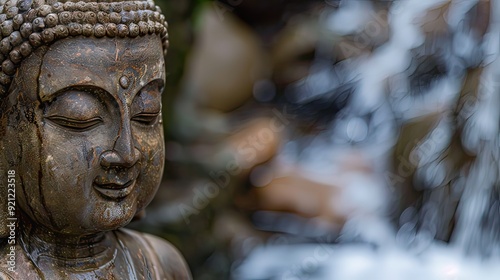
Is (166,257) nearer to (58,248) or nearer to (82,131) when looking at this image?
(58,248)

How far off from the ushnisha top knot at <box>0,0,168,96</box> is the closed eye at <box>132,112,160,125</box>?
0.38 feet

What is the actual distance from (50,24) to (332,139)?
2.55 m

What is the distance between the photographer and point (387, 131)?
3.54 m

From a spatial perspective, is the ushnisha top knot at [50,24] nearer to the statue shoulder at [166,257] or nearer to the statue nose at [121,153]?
the statue nose at [121,153]

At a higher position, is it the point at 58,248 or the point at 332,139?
the point at 58,248

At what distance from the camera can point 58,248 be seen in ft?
4.56

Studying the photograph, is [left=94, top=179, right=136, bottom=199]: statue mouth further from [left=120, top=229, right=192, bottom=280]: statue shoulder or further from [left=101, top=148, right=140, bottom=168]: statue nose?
[left=120, top=229, right=192, bottom=280]: statue shoulder

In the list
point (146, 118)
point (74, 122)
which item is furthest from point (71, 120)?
Answer: point (146, 118)

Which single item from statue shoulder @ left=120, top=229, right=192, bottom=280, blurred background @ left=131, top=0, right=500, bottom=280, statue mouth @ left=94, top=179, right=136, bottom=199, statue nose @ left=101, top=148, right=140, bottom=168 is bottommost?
blurred background @ left=131, top=0, right=500, bottom=280

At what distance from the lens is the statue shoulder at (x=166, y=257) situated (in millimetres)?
1574

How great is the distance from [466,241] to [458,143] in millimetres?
339

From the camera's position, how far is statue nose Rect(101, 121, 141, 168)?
4.26 feet

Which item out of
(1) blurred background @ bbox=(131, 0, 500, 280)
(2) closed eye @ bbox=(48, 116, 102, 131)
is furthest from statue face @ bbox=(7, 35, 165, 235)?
(1) blurred background @ bbox=(131, 0, 500, 280)

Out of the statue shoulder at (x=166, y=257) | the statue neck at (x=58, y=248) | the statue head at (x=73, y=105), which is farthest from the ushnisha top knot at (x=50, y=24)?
the statue shoulder at (x=166, y=257)
